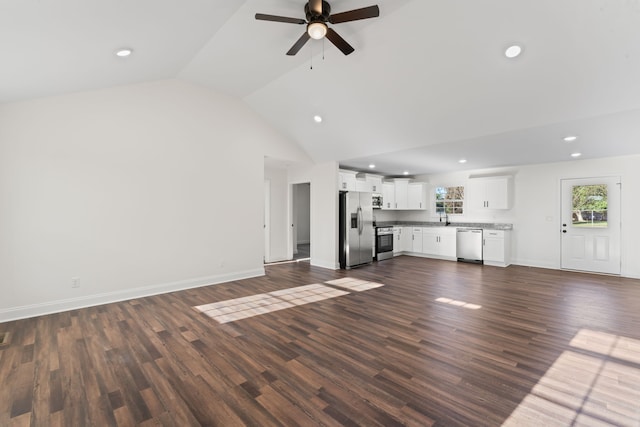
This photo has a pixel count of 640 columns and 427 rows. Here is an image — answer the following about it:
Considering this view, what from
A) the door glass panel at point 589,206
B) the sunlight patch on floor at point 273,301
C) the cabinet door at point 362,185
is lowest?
the sunlight patch on floor at point 273,301

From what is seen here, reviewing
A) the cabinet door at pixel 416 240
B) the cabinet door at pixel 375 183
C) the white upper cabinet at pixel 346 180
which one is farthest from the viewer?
the cabinet door at pixel 416 240

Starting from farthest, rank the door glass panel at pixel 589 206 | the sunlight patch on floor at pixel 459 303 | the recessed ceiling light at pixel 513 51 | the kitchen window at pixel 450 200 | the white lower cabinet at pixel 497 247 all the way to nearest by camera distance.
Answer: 1. the kitchen window at pixel 450 200
2. the white lower cabinet at pixel 497 247
3. the door glass panel at pixel 589 206
4. the sunlight patch on floor at pixel 459 303
5. the recessed ceiling light at pixel 513 51

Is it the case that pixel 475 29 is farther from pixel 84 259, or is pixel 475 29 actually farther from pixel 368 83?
pixel 84 259

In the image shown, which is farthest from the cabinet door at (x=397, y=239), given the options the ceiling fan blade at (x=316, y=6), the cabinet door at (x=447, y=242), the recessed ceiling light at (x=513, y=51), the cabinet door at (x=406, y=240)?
the ceiling fan blade at (x=316, y=6)

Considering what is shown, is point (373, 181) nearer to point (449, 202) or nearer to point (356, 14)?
point (449, 202)

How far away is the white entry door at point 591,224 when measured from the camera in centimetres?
612

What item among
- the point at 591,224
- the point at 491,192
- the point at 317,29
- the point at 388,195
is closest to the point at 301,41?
the point at 317,29

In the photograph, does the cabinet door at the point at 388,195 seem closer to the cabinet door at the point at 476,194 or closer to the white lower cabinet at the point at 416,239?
the white lower cabinet at the point at 416,239

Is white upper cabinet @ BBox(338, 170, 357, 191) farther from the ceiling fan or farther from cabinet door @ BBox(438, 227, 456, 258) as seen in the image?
the ceiling fan

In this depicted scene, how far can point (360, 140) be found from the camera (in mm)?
5777

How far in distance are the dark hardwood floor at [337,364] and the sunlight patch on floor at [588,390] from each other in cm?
1

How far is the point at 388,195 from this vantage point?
8.90m

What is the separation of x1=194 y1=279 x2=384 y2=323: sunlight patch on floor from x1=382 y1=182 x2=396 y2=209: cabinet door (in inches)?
147

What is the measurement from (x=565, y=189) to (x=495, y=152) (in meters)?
2.31
